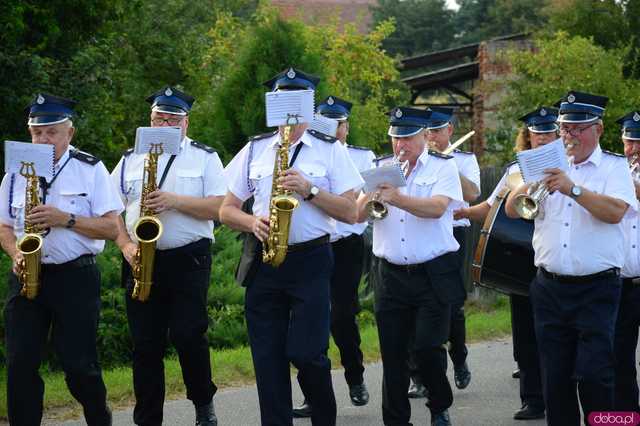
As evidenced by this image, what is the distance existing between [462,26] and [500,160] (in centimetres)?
3685

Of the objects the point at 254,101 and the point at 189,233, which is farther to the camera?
the point at 254,101

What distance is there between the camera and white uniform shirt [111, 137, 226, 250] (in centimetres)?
813

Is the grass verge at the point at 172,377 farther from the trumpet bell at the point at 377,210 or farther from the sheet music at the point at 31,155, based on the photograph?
the trumpet bell at the point at 377,210

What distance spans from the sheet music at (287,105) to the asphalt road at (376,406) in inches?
108

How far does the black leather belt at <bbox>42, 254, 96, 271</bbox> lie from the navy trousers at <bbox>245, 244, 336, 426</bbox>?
40.2 inches

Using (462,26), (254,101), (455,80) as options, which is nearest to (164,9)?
(254,101)

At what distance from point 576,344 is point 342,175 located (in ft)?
5.61

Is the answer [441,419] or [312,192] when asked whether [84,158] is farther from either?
[441,419]

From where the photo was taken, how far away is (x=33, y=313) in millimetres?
7480

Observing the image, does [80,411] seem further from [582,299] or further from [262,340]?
[582,299]

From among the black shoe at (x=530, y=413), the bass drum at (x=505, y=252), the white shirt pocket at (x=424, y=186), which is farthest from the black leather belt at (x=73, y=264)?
the black shoe at (x=530, y=413)

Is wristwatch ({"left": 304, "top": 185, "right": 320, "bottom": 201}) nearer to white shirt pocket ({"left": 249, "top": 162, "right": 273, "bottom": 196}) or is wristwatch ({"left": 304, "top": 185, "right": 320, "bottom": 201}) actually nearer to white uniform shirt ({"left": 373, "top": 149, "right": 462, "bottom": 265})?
white shirt pocket ({"left": 249, "top": 162, "right": 273, "bottom": 196})

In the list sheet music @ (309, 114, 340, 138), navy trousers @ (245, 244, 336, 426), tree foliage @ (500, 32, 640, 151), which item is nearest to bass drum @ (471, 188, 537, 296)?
sheet music @ (309, 114, 340, 138)

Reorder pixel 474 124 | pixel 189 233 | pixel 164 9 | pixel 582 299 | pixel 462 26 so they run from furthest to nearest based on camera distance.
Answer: pixel 462 26 → pixel 474 124 → pixel 164 9 → pixel 189 233 → pixel 582 299
